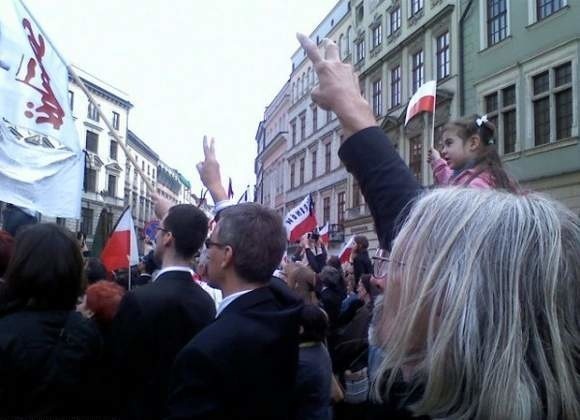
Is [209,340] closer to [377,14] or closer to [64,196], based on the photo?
[64,196]

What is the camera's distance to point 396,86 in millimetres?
30828

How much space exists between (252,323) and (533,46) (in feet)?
64.0

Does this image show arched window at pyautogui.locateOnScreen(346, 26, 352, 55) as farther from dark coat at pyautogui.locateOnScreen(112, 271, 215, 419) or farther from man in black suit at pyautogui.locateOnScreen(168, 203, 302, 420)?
man in black suit at pyautogui.locateOnScreen(168, 203, 302, 420)

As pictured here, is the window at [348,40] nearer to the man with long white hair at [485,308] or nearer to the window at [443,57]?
the window at [443,57]

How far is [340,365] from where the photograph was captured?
543cm

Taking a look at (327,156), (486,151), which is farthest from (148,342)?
(327,156)

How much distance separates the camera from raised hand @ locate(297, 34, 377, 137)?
1.71m

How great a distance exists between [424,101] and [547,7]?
15905 millimetres

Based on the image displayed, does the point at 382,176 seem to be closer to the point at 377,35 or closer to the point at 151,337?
the point at 151,337

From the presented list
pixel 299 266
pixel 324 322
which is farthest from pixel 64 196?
pixel 324 322

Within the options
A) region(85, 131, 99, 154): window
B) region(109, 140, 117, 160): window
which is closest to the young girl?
region(85, 131, 99, 154): window

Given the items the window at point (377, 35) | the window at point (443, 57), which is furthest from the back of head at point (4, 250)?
the window at point (377, 35)

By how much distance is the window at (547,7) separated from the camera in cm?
1831

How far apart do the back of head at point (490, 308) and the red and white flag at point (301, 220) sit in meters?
10.3
